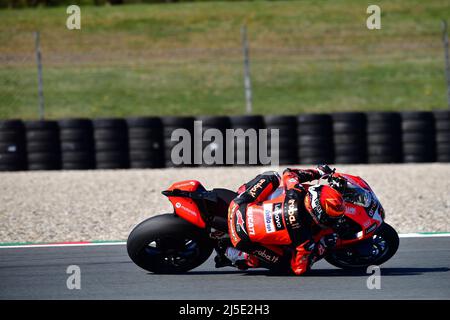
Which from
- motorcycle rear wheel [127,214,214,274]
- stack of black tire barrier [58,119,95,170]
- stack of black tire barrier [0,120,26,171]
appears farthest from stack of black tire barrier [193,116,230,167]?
motorcycle rear wheel [127,214,214,274]

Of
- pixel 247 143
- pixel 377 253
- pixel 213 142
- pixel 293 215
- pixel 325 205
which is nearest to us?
pixel 325 205

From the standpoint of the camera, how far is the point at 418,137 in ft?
44.4

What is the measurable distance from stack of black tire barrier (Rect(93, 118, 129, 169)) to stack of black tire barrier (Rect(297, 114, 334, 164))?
2877mm

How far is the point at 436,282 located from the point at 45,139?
8.52 meters

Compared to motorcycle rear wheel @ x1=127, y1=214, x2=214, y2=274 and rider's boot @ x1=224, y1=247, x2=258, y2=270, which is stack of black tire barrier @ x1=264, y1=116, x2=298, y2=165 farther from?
rider's boot @ x1=224, y1=247, x2=258, y2=270

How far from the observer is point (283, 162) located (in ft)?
44.3

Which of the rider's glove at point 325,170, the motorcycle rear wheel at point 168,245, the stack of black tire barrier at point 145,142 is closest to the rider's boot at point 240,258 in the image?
the motorcycle rear wheel at point 168,245

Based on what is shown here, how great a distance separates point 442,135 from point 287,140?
2548 millimetres

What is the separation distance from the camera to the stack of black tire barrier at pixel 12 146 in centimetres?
1348

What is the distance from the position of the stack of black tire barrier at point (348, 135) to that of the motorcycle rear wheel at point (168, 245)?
280 inches

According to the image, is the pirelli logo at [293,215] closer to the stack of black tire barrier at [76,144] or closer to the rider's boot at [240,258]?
the rider's boot at [240,258]

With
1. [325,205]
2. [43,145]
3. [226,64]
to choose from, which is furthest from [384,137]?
[226,64]

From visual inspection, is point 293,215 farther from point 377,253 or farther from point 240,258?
point 377,253

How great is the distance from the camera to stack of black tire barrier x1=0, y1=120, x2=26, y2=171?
44.2 feet
